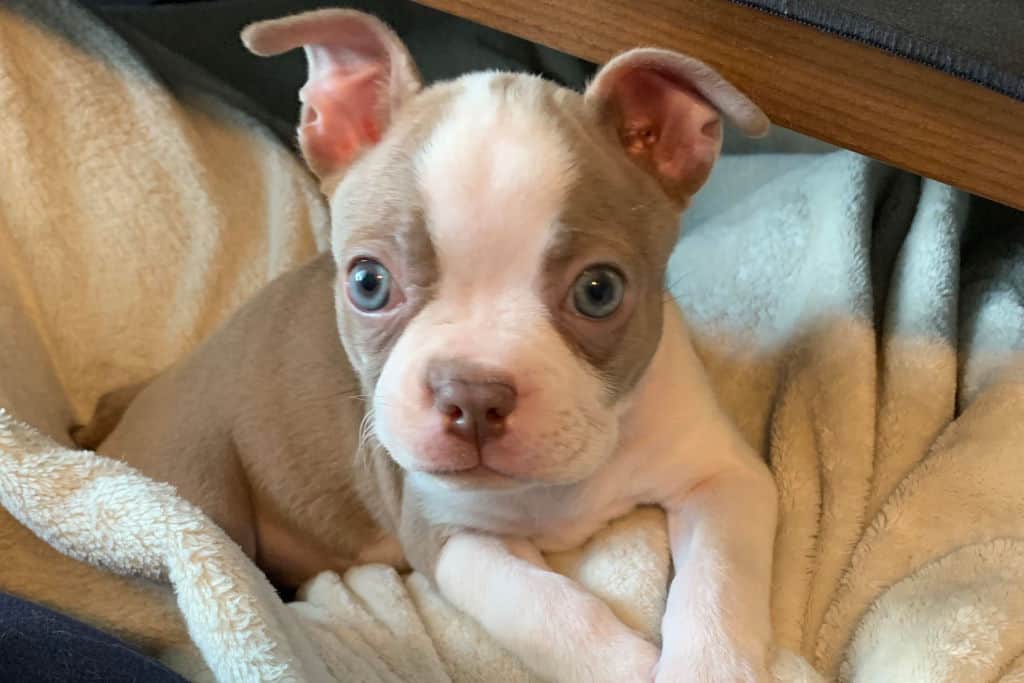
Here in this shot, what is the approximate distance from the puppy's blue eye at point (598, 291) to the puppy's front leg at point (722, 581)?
45 centimetres

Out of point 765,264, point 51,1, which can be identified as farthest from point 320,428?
point 51,1

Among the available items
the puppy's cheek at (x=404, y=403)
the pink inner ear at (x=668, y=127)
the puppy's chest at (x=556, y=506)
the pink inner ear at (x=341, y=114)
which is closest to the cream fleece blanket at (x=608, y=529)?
the puppy's chest at (x=556, y=506)

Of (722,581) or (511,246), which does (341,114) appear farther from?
(722,581)

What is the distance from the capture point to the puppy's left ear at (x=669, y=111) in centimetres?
175

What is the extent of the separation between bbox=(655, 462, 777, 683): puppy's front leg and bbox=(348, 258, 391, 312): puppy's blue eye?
68 centimetres

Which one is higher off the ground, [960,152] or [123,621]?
[960,152]

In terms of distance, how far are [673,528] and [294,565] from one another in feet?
3.05

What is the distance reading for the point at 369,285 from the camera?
179 centimetres

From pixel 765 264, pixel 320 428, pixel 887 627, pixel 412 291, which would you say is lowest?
pixel 320 428

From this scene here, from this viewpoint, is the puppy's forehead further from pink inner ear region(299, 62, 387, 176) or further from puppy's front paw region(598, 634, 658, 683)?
puppy's front paw region(598, 634, 658, 683)

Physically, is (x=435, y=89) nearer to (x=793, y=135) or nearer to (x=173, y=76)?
(x=173, y=76)

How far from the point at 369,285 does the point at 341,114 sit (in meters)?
0.42

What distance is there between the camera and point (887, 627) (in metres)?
1.79

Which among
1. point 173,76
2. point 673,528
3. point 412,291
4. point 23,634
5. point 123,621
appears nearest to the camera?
point 23,634
